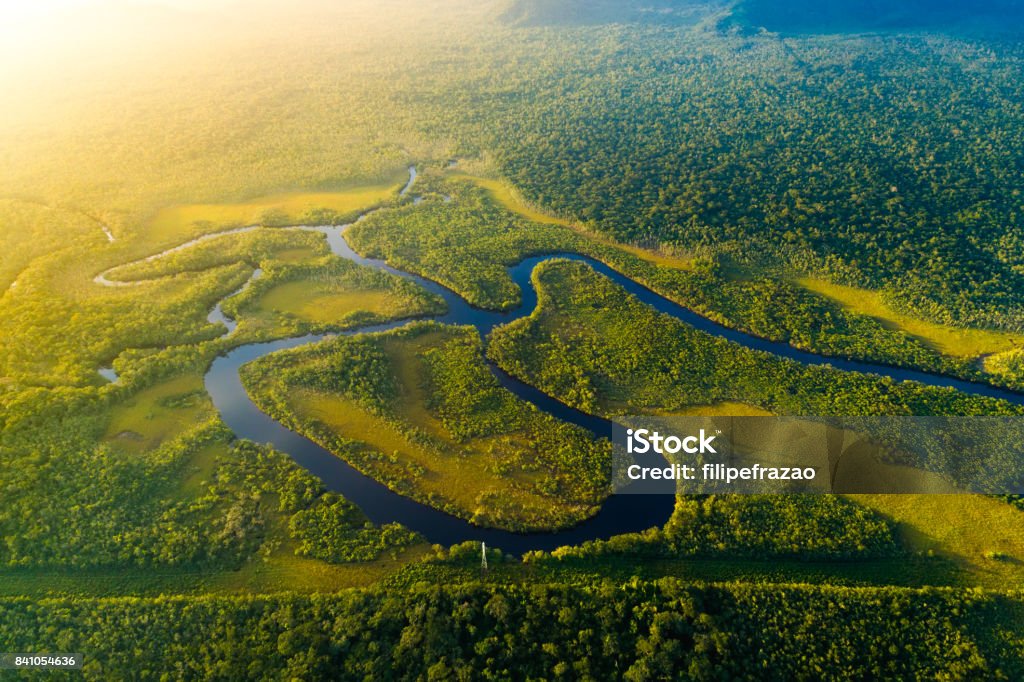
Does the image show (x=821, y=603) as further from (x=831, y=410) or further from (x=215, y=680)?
(x=215, y=680)

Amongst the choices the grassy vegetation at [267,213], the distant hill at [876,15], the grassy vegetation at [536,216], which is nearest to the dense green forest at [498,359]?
the grassy vegetation at [267,213]

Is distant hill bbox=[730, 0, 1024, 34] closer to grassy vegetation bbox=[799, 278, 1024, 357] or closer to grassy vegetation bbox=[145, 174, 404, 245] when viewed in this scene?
grassy vegetation bbox=[799, 278, 1024, 357]

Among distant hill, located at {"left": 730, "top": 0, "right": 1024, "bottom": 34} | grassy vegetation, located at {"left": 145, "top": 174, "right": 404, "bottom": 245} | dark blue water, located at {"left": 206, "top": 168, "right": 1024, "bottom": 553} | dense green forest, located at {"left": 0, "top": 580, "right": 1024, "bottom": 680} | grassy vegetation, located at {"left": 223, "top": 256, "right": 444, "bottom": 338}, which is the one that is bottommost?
dense green forest, located at {"left": 0, "top": 580, "right": 1024, "bottom": 680}

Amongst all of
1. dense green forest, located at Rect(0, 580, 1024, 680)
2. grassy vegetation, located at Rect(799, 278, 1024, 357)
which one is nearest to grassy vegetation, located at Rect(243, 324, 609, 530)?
dense green forest, located at Rect(0, 580, 1024, 680)

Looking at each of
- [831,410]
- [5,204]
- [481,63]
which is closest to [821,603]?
[831,410]

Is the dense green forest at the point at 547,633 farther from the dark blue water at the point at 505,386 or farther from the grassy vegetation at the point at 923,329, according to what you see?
the grassy vegetation at the point at 923,329

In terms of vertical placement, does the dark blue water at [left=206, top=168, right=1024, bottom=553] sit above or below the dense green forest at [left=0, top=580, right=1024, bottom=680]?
above

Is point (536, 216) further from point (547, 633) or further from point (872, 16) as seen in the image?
point (872, 16)
